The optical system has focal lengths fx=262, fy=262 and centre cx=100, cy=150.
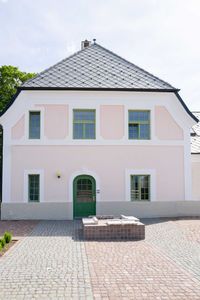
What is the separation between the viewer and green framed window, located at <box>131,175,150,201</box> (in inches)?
534

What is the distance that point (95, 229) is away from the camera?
9.06 metres

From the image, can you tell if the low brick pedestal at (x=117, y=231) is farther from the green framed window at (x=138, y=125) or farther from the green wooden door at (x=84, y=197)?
the green framed window at (x=138, y=125)

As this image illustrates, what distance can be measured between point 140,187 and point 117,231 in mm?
4805

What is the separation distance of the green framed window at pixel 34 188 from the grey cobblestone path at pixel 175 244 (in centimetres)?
562

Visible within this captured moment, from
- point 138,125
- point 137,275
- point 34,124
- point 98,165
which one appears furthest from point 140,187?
point 137,275

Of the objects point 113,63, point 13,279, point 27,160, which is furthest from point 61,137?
point 13,279

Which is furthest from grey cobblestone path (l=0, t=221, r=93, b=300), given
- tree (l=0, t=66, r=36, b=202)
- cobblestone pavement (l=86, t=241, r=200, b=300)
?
tree (l=0, t=66, r=36, b=202)

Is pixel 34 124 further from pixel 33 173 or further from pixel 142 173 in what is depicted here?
pixel 142 173

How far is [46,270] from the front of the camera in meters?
5.87

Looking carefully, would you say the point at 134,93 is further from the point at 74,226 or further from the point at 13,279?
the point at 13,279

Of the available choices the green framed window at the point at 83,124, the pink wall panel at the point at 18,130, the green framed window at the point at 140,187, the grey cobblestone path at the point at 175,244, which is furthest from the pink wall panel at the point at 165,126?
the pink wall panel at the point at 18,130

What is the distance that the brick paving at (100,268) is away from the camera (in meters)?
4.79

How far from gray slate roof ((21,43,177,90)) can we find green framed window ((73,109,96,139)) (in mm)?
1339

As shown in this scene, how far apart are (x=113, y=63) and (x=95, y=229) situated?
32.8 feet
